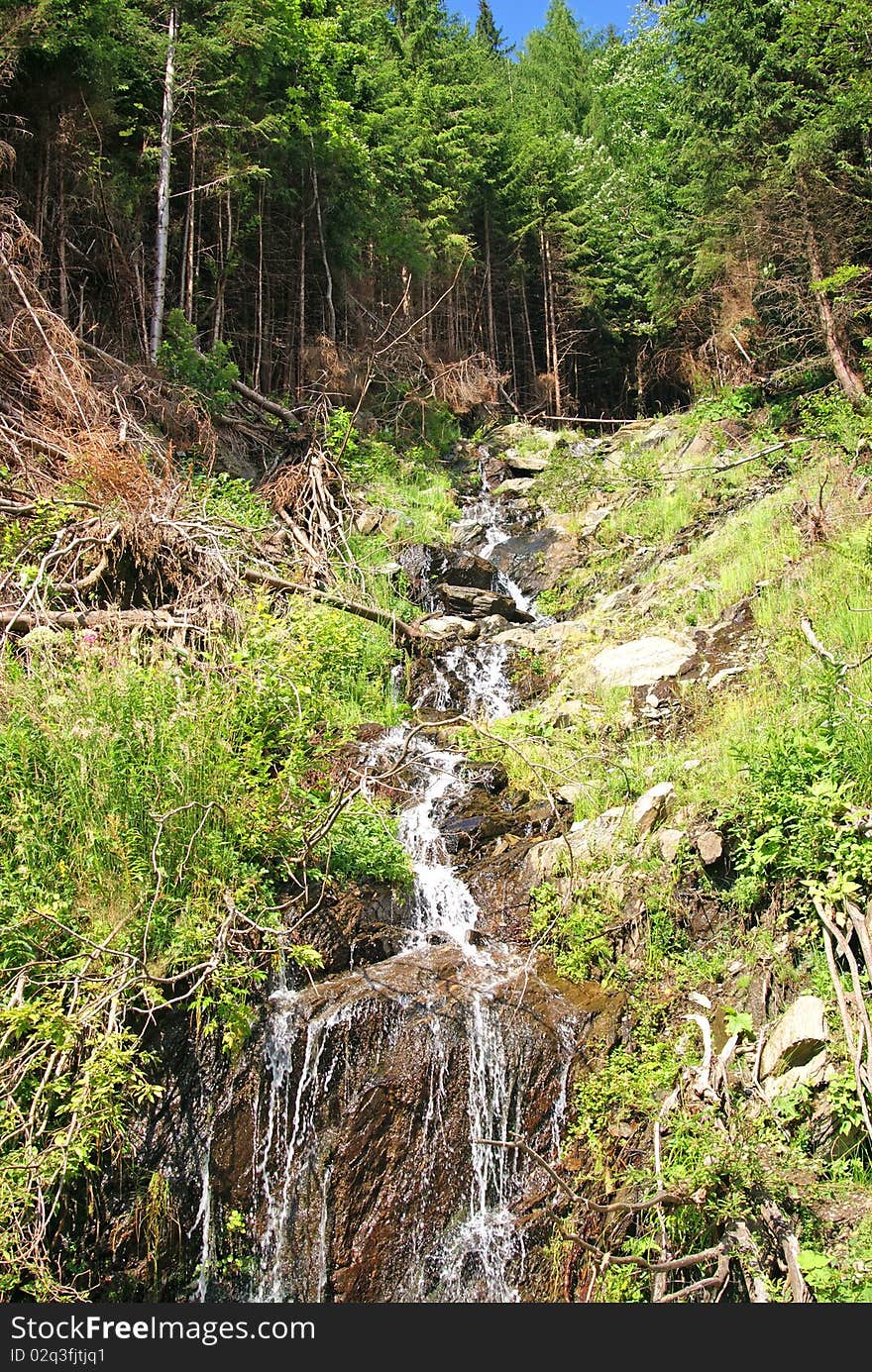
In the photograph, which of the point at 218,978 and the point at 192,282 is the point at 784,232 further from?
the point at 218,978

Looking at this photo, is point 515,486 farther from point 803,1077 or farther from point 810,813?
point 803,1077

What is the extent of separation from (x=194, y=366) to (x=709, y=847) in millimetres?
9692

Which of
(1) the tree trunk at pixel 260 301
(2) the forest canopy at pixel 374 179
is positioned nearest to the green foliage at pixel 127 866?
(2) the forest canopy at pixel 374 179

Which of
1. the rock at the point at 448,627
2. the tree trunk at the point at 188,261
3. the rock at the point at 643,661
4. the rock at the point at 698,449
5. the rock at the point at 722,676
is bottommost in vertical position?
the rock at the point at 722,676

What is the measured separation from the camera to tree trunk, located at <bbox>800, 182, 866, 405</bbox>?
11.0 metres

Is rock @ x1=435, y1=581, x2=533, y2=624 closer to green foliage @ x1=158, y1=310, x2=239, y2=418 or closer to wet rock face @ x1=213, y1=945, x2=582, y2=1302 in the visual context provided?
green foliage @ x1=158, y1=310, x2=239, y2=418

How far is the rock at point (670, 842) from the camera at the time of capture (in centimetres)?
529

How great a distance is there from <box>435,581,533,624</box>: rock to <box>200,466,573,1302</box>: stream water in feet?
20.7

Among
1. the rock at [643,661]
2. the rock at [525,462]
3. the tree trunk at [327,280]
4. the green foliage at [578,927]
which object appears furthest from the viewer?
the rock at [525,462]

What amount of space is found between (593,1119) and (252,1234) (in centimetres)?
179

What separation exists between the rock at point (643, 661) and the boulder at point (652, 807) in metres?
2.06

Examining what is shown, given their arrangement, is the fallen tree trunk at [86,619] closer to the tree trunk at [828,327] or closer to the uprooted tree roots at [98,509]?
the uprooted tree roots at [98,509]

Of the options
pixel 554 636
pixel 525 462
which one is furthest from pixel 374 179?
pixel 554 636

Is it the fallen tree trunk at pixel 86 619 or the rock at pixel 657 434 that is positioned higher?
the rock at pixel 657 434
